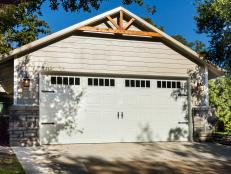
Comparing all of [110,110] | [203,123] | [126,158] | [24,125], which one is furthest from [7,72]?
[203,123]

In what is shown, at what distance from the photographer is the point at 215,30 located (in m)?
14.9

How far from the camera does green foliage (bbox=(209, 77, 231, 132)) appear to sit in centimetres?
2327

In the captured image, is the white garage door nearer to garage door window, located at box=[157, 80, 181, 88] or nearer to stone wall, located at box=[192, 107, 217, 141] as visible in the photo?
garage door window, located at box=[157, 80, 181, 88]

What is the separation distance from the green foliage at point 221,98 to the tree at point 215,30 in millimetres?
8504

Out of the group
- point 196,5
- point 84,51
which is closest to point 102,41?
point 84,51

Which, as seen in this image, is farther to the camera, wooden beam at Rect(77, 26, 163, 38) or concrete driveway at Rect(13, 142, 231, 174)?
wooden beam at Rect(77, 26, 163, 38)

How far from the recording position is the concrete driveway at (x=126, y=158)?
357 inches

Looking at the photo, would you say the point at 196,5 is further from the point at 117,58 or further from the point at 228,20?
the point at 117,58

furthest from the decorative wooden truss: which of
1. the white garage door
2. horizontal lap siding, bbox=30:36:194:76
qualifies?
the white garage door

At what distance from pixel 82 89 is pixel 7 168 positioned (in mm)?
5031

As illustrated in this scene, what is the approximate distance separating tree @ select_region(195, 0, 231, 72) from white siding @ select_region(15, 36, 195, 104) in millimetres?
1130

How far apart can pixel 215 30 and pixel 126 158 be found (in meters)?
7.24

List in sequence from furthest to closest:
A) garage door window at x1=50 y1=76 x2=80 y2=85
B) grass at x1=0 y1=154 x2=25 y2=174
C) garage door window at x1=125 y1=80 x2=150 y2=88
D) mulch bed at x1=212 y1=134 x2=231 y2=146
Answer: mulch bed at x1=212 y1=134 x2=231 y2=146 → garage door window at x1=125 y1=80 x2=150 y2=88 → garage door window at x1=50 y1=76 x2=80 y2=85 → grass at x1=0 y1=154 x2=25 y2=174

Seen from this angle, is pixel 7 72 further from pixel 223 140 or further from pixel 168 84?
pixel 223 140
